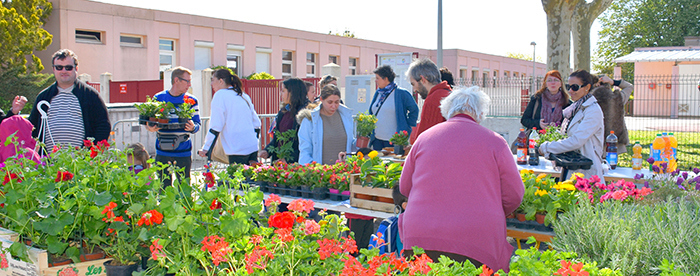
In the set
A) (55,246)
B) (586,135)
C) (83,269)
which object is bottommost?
(83,269)

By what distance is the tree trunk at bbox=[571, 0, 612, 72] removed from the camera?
13.9 m

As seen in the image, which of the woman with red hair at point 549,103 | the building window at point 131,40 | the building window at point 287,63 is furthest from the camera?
the building window at point 287,63

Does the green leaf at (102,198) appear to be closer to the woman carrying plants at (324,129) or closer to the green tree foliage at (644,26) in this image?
the woman carrying plants at (324,129)

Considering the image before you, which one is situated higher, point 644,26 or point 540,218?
point 644,26

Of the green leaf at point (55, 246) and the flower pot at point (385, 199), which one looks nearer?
the green leaf at point (55, 246)

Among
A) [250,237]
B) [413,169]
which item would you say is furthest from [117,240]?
[413,169]

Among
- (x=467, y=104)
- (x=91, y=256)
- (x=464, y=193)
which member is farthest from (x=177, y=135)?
(x=464, y=193)

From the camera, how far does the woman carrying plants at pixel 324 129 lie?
5145 millimetres

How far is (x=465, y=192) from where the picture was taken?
2707mm

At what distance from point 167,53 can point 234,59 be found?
10.5ft

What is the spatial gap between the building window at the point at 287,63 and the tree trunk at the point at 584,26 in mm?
14829

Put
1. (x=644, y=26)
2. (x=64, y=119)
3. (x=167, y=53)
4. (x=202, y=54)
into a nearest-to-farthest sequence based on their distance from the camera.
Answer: (x=64, y=119) → (x=167, y=53) → (x=202, y=54) → (x=644, y=26)

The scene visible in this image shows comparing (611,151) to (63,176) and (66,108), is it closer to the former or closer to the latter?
(63,176)

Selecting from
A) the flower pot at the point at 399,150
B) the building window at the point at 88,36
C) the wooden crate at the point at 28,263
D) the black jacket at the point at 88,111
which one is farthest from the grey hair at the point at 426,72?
the building window at the point at 88,36
